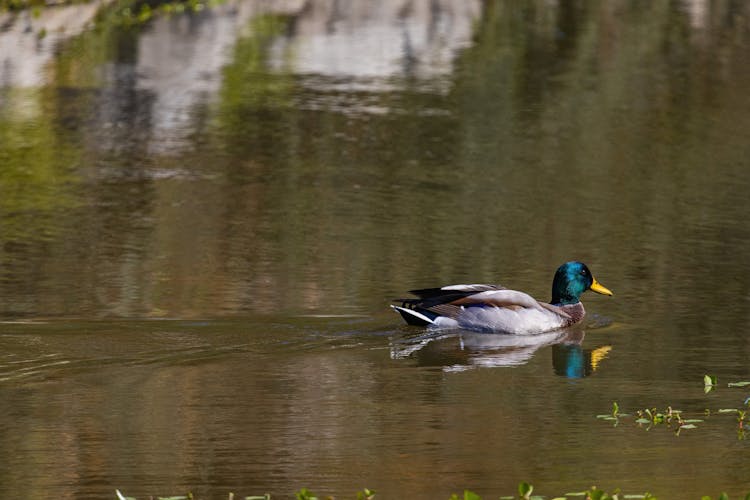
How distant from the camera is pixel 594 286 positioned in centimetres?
1370

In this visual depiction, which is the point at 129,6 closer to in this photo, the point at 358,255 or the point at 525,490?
the point at 358,255

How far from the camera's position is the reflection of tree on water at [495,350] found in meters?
12.0

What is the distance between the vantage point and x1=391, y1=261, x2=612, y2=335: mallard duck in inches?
507

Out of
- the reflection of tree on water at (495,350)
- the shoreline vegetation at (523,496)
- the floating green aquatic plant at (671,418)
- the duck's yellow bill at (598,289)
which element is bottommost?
the reflection of tree on water at (495,350)

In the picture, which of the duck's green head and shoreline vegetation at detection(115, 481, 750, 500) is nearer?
shoreline vegetation at detection(115, 481, 750, 500)

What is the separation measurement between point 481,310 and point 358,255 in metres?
Answer: 2.55

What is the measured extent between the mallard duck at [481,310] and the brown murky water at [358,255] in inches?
6.0

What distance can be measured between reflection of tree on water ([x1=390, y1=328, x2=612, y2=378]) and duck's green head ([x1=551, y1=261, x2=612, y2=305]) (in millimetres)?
322

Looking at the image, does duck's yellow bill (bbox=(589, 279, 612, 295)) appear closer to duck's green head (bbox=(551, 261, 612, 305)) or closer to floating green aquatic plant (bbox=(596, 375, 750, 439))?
duck's green head (bbox=(551, 261, 612, 305))

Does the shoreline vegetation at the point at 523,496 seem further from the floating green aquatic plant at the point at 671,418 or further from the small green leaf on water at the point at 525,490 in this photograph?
the floating green aquatic plant at the point at 671,418

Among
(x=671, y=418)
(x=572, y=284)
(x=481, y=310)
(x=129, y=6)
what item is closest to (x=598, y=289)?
(x=572, y=284)

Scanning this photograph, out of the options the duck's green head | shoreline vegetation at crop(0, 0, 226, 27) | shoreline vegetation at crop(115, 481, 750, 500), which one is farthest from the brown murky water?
shoreline vegetation at crop(0, 0, 226, 27)

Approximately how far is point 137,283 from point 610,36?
18641mm

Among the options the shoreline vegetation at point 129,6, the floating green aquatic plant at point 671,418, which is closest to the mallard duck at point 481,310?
the floating green aquatic plant at point 671,418
